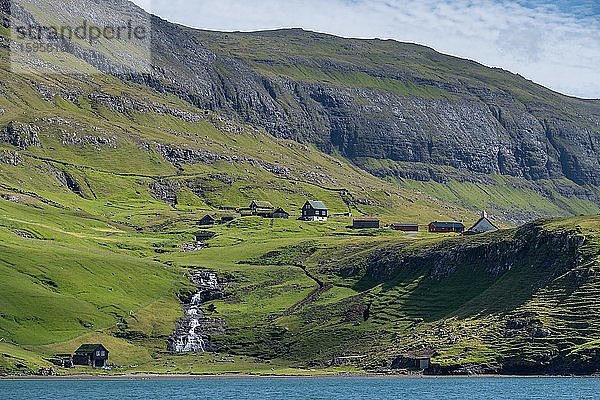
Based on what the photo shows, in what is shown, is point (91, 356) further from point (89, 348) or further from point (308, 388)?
point (308, 388)

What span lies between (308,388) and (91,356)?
1974 inches

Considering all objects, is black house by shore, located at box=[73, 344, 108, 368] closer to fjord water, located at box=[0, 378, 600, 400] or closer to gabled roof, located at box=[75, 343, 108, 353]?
gabled roof, located at box=[75, 343, 108, 353]

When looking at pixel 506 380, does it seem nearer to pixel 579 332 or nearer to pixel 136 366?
pixel 579 332

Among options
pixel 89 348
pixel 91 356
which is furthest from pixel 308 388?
pixel 89 348

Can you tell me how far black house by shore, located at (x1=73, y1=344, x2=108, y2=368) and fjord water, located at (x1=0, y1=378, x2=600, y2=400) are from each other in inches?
274

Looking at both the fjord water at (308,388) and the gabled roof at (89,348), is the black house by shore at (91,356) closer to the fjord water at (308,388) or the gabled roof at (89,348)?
the gabled roof at (89,348)

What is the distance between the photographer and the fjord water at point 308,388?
141875mm

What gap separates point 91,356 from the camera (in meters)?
192

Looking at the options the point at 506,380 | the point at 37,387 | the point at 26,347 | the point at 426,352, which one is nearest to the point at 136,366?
the point at 26,347

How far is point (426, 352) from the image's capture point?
187125 millimetres

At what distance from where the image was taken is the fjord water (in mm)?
141875

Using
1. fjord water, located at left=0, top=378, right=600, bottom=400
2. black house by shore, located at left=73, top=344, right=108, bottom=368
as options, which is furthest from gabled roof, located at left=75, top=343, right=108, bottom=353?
fjord water, located at left=0, top=378, right=600, bottom=400

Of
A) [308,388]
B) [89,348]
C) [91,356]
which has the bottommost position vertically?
[308,388]

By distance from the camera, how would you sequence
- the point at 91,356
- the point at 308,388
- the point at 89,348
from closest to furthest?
the point at 308,388
the point at 91,356
the point at 89,348
